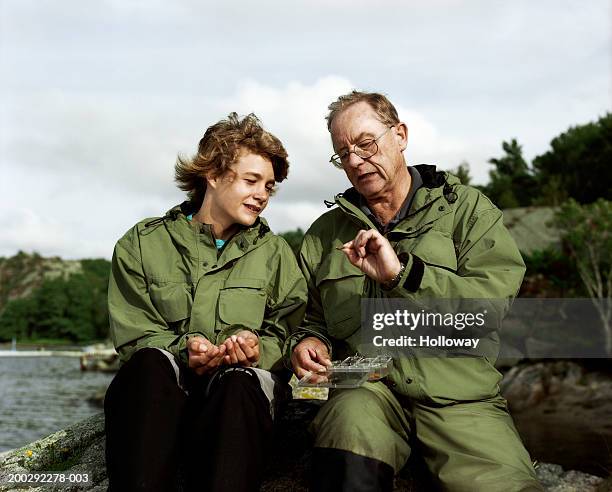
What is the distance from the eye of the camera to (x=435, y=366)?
11.8 ft

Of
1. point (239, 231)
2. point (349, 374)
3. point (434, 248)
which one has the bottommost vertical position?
point (349, 374)

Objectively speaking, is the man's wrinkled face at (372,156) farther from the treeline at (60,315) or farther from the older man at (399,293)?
the treeline at (60,315)

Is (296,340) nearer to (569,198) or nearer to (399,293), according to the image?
(399,293)

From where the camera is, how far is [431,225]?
392 centimetres

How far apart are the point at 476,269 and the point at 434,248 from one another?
0.27 meters

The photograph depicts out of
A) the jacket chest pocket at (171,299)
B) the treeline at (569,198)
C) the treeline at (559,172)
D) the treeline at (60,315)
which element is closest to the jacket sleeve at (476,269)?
the jacket chest pocket at (171,299)

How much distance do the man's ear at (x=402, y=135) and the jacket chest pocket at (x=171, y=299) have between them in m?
1.63

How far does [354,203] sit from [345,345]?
3.01ft

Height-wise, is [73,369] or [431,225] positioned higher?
[431,225]

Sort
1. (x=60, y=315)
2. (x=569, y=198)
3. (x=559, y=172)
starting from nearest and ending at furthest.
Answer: (x=569, y=198) → (x=559, y=172) → (x=60, y=315)

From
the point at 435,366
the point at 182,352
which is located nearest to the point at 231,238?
the point at 182,352

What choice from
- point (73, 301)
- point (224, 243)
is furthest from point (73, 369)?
point (224, 243)

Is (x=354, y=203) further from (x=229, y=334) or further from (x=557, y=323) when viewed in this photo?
(x=557, y=323)

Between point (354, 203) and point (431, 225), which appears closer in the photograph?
A: point (431, 225)
